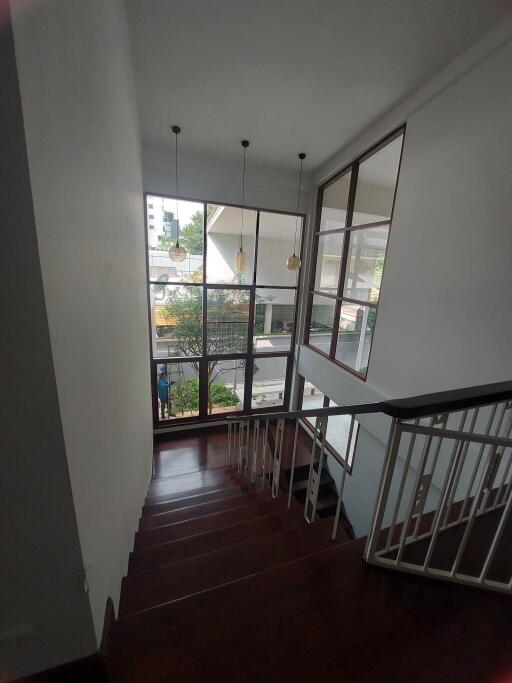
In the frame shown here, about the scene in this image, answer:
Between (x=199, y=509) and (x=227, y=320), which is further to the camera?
(x=227, y=320)

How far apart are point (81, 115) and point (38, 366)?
829mm

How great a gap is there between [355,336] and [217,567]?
3082 millimetres

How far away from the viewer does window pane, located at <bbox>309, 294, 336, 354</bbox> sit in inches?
169

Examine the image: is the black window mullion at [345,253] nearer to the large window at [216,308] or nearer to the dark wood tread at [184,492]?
the large window at [216,308]

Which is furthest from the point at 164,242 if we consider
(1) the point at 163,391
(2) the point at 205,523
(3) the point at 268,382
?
(2) the point at 205,523

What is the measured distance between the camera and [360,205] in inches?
143

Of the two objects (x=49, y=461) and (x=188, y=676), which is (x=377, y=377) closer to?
(x=188, y=676)

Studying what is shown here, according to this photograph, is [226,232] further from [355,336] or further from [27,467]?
[27,467]

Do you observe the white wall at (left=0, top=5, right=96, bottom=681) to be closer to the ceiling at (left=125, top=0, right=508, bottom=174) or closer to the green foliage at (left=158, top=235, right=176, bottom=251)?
the ceiling at (left=125, top=0, right=508, bottom=174)

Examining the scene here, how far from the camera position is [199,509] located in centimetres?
253

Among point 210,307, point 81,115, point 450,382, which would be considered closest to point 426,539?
point 450,382

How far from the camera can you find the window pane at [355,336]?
3.46 m

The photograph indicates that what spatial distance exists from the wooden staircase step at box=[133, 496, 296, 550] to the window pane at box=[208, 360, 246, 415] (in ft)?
9.06

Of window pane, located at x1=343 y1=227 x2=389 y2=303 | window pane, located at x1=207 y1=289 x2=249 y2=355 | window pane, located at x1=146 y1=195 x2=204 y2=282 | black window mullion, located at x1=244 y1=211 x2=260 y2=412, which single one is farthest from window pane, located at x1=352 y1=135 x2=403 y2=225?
window pane, located at x1=146 y1=195 x2=204 y2=282
